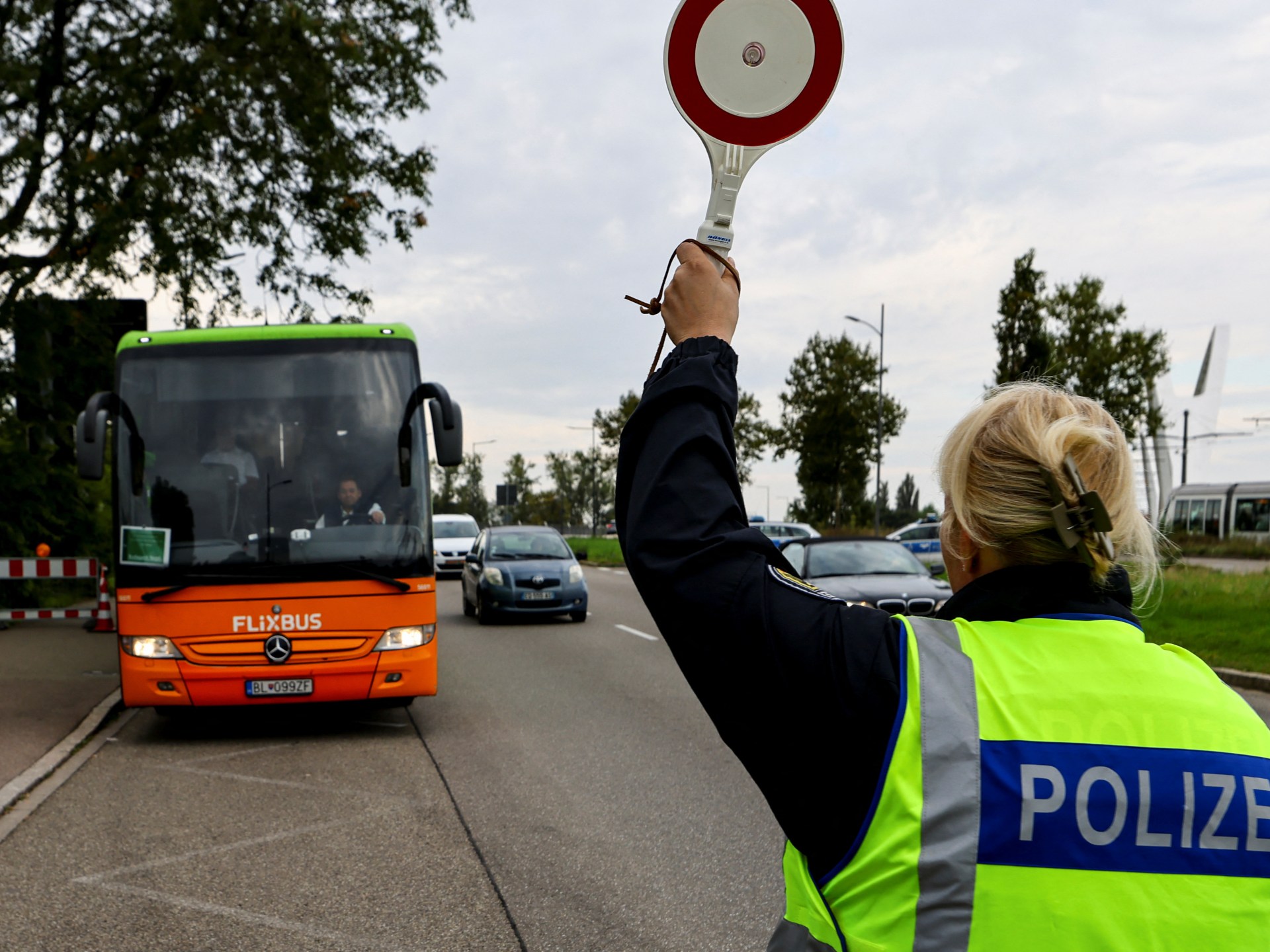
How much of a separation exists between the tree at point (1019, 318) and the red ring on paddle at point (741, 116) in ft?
88.3

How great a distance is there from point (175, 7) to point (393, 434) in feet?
29.0

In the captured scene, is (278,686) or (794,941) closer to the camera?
(794,941)

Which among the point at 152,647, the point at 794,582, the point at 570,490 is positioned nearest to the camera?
the point at 794,582

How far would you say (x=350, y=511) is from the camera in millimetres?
8609

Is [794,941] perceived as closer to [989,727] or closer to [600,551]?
[989,727]

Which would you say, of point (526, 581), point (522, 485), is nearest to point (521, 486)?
point (522, 485)

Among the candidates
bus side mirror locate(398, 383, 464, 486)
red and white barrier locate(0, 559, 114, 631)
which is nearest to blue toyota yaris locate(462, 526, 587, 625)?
red and white barrier locate(0, 559, 114, 631)

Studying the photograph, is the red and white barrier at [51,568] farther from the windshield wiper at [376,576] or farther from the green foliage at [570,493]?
the green foliage at [570,493]

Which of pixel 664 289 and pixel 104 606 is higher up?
pixel 664 289

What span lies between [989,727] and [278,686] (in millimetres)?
7646

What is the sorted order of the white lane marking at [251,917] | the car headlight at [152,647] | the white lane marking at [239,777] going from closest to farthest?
the white lane marking at [251,917]
the white lane marking at [239,777]
the car headlight at [152,647]

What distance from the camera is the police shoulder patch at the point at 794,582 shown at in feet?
4.63

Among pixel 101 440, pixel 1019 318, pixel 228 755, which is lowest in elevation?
pixel 228 755

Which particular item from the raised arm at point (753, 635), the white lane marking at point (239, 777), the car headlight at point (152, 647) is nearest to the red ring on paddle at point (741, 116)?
the raised arm at point (753, 635)
